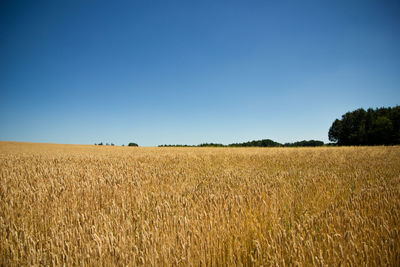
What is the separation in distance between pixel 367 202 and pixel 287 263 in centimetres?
187

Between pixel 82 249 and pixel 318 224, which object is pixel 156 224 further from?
pixel 318 224

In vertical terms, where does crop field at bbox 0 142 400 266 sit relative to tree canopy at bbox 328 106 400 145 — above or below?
below

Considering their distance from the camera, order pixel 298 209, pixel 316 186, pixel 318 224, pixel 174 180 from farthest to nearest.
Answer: pixel 174 180, pixel 316 186, pixel 298 209, pixel 318 224

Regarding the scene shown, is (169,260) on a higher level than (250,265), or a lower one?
higher

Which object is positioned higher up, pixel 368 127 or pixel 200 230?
pixel 368 127

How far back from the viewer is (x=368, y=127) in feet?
208

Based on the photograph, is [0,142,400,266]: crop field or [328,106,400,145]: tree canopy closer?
[0,142,400,266]: crop field

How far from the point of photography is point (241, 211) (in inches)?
85.5

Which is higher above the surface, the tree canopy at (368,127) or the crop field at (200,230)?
the tree canopy at (368,127)

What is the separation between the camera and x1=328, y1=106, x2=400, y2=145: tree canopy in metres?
54.7

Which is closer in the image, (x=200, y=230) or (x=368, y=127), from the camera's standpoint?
(x=200, y=230)

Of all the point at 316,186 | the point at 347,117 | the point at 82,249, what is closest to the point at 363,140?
the point at 347,117

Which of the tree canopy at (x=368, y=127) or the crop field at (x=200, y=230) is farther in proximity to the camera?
the tree canopy at (x=368, y=127)

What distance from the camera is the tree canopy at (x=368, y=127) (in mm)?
54656
